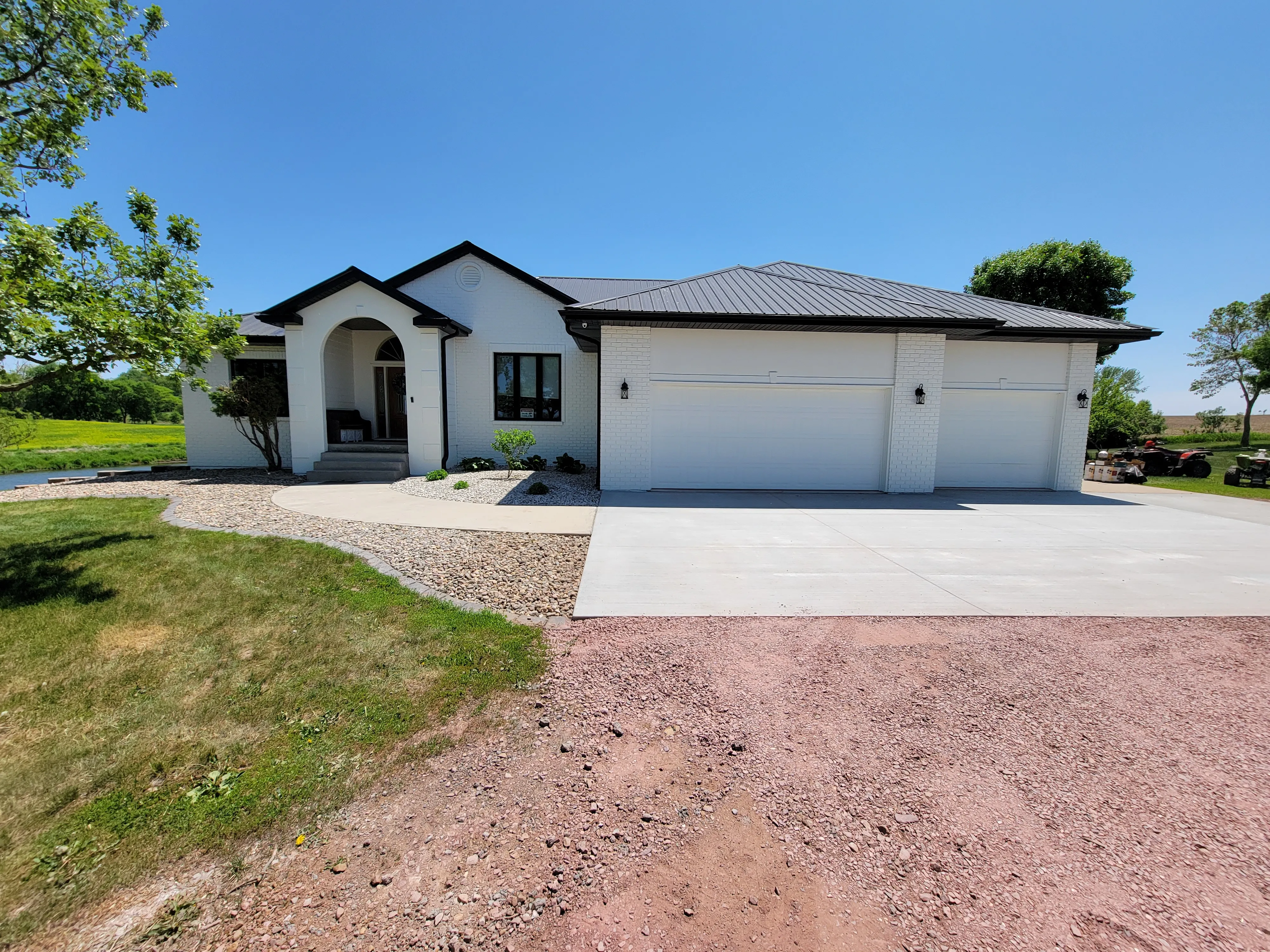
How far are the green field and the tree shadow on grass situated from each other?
418 inches

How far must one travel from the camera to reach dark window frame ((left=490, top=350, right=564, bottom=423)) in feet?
47.8

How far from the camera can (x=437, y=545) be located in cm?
673

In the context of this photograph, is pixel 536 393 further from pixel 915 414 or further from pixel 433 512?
pixel 915 414

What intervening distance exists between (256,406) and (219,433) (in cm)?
337

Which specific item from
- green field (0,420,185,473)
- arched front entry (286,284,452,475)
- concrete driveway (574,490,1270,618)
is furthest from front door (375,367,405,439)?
concrete driveway (574,490,1270,618)

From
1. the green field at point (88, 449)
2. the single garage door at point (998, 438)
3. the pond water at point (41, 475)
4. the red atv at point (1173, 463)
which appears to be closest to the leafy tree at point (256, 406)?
the pond water at point (41, 475)

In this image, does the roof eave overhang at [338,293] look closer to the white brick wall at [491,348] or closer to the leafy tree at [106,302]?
the white brick wall at [491,348]

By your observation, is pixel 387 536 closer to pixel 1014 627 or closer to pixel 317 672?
pixel 317 672

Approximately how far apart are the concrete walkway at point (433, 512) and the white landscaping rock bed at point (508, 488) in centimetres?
28

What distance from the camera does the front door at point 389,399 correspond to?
1549 cm

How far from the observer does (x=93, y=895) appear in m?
1.97

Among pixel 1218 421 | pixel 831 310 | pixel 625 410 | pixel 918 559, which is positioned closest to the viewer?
pixel 918 559

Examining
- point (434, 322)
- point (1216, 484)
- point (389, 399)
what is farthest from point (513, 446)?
point (1216, 484)

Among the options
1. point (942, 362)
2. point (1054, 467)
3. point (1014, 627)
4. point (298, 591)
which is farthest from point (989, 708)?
point (1054, 467)
